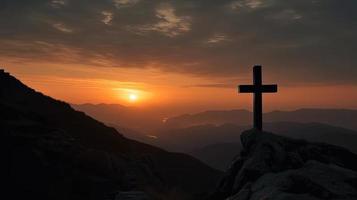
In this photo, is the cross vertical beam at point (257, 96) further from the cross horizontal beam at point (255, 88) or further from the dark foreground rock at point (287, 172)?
the dark foreground rock at point (287, 172)

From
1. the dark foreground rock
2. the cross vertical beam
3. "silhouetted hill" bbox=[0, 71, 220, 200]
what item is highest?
the cross vertical beam

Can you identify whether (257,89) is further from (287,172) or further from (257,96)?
(287,172)

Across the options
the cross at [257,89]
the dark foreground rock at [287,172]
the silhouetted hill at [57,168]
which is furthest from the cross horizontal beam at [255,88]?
the silhouetted hill at [57,168]

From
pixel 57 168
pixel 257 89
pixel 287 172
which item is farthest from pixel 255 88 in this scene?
pixel 57 168

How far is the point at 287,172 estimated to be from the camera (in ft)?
41.4

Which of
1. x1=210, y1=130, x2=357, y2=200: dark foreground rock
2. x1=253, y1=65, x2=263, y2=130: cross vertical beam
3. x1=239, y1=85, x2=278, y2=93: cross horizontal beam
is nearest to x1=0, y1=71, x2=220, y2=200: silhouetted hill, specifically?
x1=253, y1=65, x2=263, y2=130: cross vertical beam

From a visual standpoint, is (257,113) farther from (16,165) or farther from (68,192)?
(16,165)

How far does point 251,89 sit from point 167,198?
1136cm

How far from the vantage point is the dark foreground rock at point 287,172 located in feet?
37.6

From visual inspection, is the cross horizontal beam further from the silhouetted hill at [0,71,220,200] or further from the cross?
the silhouetted hill at [0,71,220,200]

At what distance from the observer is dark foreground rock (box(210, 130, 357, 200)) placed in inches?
451

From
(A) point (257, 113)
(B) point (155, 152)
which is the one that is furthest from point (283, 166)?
(B) point (155, 152)

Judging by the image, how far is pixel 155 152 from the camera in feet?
280

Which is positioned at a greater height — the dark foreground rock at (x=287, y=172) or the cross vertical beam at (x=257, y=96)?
the cross vertical beam at (x=257, y=96)
